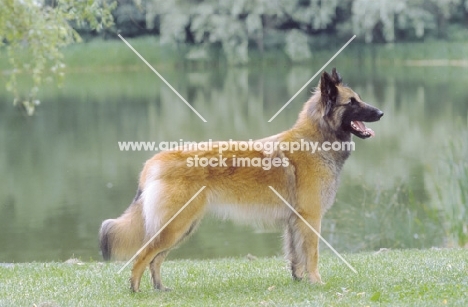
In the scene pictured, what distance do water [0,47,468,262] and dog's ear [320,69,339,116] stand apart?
16.3ft

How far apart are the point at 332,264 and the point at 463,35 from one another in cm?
3822

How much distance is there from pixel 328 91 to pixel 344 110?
0.26 meters

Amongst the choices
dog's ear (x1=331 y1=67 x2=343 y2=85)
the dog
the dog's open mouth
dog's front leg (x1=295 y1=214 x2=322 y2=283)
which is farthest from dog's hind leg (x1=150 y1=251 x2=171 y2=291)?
dog's ear (x1=331 y1=67 x2=343 y2=85)

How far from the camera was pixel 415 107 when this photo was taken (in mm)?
27250

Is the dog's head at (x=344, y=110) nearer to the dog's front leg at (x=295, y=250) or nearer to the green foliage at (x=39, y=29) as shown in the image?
the dog's front leg at (x=295, y=250)

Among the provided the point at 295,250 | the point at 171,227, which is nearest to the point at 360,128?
the point at 295,250

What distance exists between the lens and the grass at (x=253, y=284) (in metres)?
6.03

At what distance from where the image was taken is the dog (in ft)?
21.0

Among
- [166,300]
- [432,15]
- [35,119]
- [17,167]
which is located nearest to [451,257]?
[166,300]

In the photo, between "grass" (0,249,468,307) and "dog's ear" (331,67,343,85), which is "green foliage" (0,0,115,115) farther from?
"dog's ear" (331,67,343,85)

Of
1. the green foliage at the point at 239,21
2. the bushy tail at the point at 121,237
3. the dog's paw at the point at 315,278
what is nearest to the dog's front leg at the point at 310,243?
the dog's paw at the point at 315,278

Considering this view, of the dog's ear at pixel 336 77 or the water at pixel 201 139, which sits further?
the water at pixel 201 139

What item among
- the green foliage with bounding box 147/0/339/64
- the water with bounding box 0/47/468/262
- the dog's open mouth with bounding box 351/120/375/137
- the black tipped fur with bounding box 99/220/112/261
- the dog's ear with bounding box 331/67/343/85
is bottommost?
the water with bounding box 0/47/468/262

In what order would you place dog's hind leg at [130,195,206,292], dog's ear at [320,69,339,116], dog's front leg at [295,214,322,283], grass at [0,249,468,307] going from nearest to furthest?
grass at [0,249,468,307]
dog's hind leg at [130,195,206,292]
dog's ear at [320,69,339,116]
dog's front leg at [295,214,322,283]
